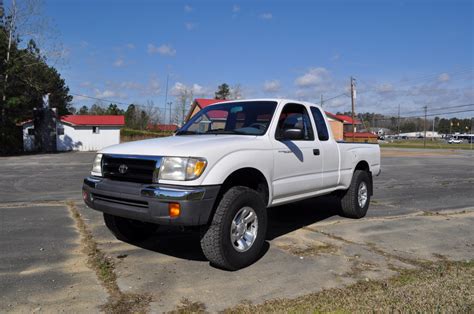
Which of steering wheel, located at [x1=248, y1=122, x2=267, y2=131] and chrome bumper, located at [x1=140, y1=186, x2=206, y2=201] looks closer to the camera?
chrome bumper, located at [x1=140, y1=186, x2=206, y2=201]

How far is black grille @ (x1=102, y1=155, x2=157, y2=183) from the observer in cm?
446

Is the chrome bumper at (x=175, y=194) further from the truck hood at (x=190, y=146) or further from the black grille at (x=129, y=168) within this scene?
the truck hood at (x=190, y=146)

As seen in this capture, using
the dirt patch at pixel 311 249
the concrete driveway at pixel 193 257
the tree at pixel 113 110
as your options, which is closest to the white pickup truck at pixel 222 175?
the concrete driveway at pixel 193 257

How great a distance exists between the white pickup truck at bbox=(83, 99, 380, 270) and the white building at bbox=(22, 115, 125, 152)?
1764 inches

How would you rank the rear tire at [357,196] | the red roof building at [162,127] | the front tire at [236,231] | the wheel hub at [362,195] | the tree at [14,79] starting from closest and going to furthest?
the front tire at [236,231], the rear tire at [357,196], the wheel hub at [362,195], the tree at [14,79], the red roof building at [162,127]

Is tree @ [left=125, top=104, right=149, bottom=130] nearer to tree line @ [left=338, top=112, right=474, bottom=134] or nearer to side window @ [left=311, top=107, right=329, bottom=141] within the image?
side window @ [left=311, top=107, right=329, bottom=141]

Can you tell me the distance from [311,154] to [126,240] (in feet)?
9.40

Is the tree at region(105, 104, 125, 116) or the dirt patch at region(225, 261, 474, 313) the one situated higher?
the tree at region(105, 104, 125, 116)

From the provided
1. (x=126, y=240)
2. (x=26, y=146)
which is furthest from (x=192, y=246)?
(x=26, y=146)

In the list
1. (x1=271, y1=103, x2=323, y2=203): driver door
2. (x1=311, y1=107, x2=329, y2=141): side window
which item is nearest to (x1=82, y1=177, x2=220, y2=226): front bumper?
(x1=271, y1=103, x2=323, y2=203): driver door

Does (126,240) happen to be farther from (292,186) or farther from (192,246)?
(292,186)

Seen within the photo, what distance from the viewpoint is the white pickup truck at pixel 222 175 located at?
14.1ft

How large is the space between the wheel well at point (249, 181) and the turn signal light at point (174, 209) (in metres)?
0.64

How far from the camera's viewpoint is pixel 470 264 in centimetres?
504
